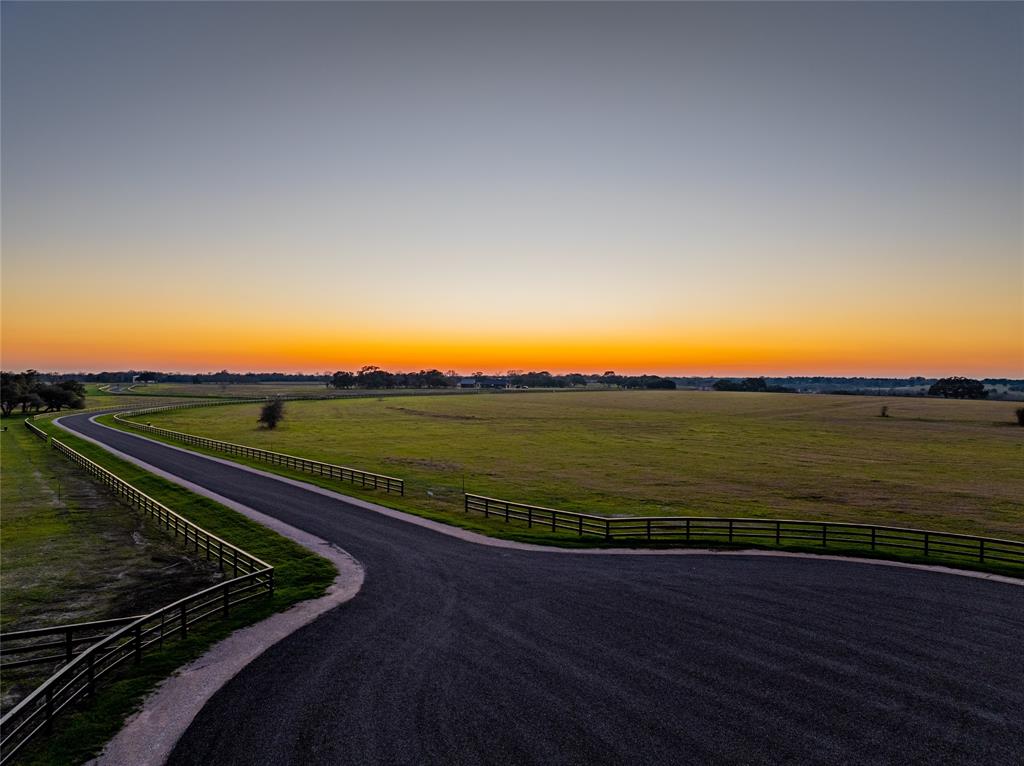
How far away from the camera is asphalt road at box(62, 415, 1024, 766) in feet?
36.1

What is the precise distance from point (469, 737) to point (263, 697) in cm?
493

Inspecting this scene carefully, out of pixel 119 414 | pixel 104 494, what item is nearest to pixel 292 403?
pixel 119 414

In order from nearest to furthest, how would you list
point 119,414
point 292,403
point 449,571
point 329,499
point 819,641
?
point 819,641 < point 449,571 < point 329,499 < point 119,414 < point 292,403

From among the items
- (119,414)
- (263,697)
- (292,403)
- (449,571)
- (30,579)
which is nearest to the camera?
(263,697)

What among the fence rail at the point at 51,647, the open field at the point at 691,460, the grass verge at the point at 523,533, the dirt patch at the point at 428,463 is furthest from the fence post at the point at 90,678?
the dirt patch at the point at 428,463

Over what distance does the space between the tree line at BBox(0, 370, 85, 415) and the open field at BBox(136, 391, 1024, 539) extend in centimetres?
3016

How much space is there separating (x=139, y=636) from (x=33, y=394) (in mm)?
134418

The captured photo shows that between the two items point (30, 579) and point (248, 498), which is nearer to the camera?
point (30, 579)

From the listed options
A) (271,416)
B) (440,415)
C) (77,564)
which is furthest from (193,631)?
(440,415)

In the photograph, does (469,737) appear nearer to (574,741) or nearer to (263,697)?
(574,741)

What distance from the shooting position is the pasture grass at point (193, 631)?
11.5 m

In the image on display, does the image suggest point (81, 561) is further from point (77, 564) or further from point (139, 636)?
point (139, 636)

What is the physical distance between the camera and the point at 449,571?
70.9 ft

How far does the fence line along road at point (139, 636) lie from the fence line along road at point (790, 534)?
13179mm
